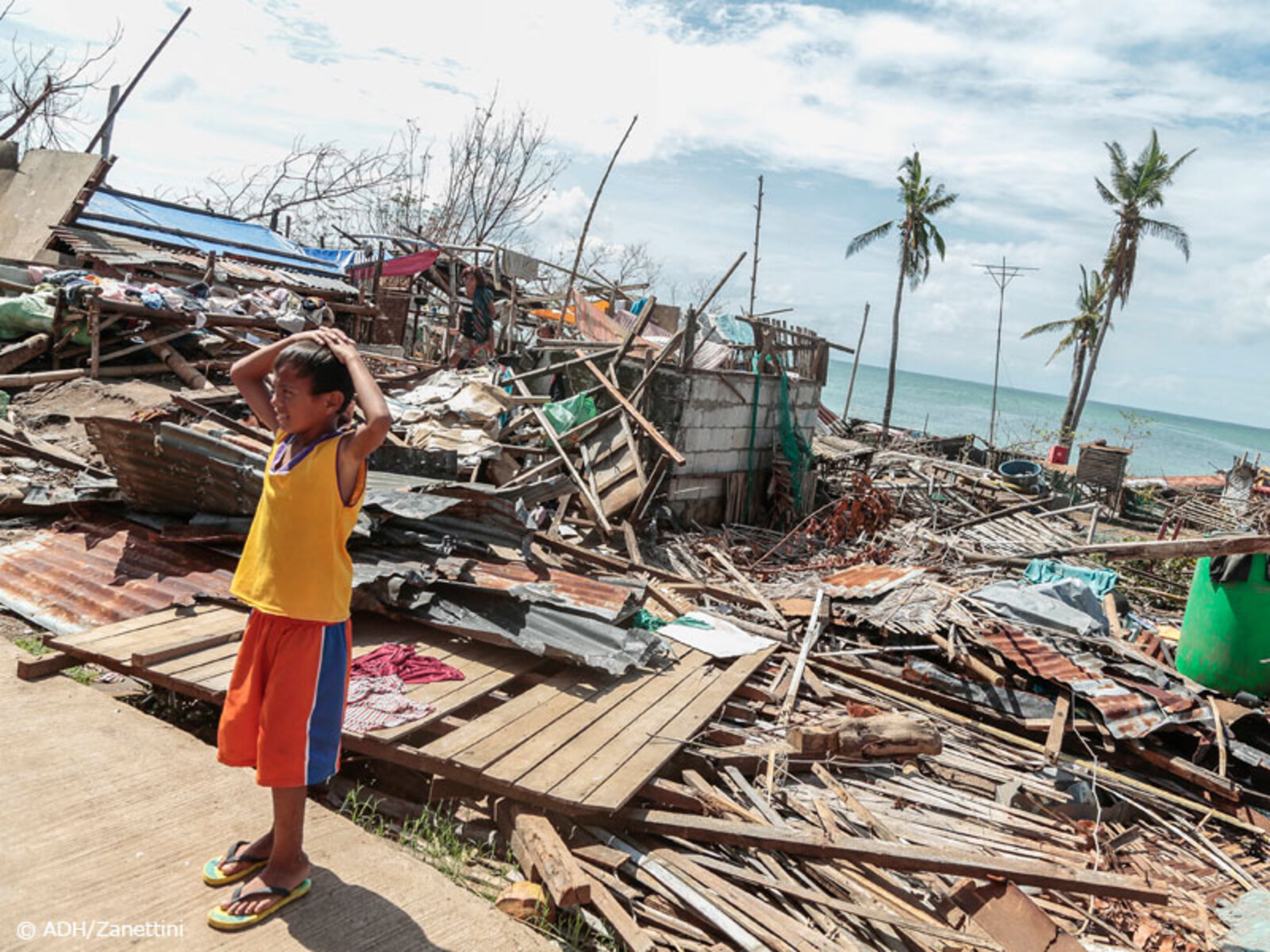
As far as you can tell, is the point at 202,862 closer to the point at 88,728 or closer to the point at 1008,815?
the point at 88,728

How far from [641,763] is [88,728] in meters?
2.51

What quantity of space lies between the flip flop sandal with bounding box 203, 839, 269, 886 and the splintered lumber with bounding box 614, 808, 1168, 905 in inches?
57.6

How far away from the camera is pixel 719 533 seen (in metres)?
11.4

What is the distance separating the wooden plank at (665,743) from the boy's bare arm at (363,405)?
5.86ft

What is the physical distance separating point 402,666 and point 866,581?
4.94 meters

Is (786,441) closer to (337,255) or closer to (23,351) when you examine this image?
(23,351)

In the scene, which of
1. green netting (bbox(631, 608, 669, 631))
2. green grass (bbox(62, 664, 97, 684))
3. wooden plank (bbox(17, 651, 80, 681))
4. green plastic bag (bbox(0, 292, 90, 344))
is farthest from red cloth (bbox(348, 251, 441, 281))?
wooden plank (bbox(17, 651, 80, 681))

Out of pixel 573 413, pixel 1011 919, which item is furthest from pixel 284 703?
pixel 573 413

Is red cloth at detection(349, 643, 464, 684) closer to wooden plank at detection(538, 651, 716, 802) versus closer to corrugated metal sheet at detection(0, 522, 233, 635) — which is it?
wooden plank at detection(538, 651, 716, 802)

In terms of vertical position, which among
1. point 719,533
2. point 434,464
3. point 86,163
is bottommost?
point 719,533

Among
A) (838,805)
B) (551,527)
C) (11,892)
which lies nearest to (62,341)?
(551,527)

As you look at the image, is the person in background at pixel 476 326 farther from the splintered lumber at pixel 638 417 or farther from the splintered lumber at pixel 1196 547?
the splintered lumber at pixel 1196 547

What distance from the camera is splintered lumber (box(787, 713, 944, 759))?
4609 millimetres

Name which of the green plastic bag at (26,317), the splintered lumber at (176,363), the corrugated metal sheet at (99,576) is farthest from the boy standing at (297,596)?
the green plastic bag at (26,317)
